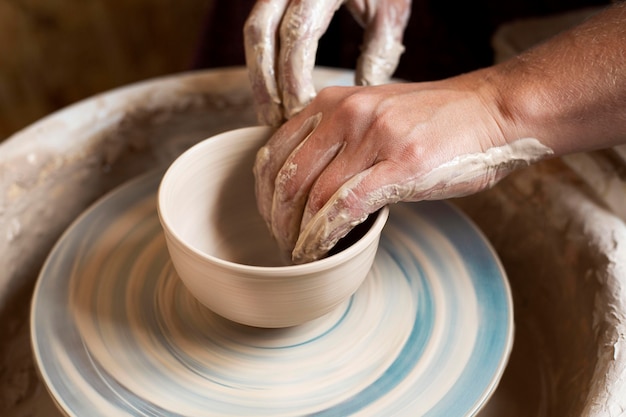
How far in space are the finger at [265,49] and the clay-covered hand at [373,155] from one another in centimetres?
9

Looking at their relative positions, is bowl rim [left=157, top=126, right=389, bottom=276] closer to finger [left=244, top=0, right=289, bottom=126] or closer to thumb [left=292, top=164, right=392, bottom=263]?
thumb [left=292, top=164, right=392, bottom=263]

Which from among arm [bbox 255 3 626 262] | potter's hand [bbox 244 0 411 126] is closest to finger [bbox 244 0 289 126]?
potter's hand [bbox 244 0 411 126]

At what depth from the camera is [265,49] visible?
3.49 feet

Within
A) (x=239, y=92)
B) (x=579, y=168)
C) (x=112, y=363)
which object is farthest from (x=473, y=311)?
(x=239, y=92)

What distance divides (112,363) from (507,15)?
1.39 meters

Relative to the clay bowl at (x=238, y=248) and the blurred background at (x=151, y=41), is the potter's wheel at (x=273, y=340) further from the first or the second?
the blurred background at (x=151, y=41)

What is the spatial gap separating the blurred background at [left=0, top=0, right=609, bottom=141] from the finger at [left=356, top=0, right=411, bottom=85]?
0.59 metres

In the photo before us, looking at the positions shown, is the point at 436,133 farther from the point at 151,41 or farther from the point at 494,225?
the point at 151,41

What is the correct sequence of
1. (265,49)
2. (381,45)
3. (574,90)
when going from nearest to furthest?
(574,90) → (265,49) → (381,45)

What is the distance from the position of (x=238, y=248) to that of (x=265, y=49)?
357mm

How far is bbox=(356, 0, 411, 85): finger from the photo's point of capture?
46.3 inches

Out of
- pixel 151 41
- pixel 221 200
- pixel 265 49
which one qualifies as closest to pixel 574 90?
pixel 265 49

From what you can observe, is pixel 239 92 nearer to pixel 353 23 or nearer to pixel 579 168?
pixel 353 23

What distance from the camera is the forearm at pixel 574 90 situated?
950 mm
